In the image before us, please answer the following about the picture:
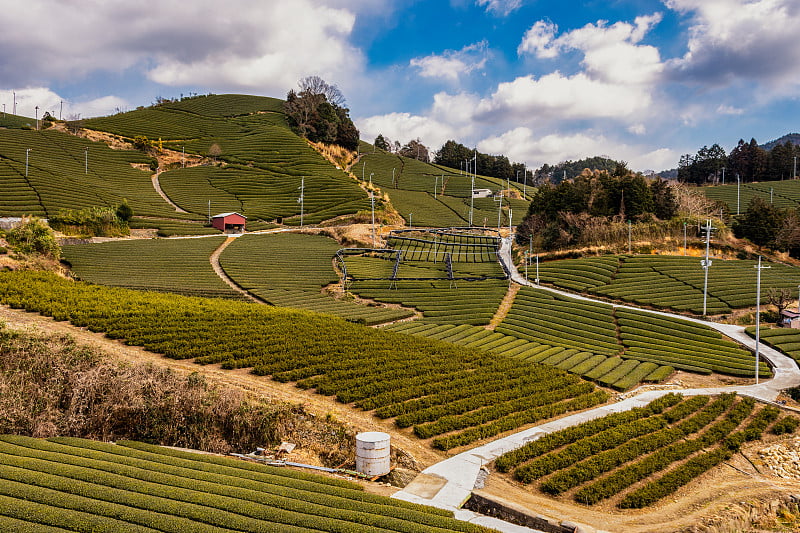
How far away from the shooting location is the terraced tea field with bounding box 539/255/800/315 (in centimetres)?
4162

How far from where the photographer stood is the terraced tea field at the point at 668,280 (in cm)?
4162

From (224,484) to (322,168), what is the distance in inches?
3551

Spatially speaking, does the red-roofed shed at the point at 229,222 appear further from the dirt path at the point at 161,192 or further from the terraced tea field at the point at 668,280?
the terraced tea field at the point at 668,280

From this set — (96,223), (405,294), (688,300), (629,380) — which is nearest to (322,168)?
(96,223)

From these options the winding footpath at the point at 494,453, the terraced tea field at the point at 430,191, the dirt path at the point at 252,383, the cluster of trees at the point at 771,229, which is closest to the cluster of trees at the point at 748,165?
the terraced tea field at the point at 430,191

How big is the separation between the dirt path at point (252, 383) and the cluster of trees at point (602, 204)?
1812 inches

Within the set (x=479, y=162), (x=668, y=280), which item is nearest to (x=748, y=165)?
(x=479, y=162)

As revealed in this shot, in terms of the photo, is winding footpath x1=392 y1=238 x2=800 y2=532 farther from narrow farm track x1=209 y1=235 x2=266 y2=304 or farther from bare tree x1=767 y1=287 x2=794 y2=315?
narrow farm track x1=209 y1=235 x2=266 y2=304

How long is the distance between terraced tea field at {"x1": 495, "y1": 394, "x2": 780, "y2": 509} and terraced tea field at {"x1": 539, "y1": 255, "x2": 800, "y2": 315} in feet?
62.0

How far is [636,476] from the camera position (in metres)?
17.1

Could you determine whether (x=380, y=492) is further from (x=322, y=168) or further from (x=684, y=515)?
(x=322, y=168)

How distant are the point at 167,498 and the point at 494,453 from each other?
437 inches

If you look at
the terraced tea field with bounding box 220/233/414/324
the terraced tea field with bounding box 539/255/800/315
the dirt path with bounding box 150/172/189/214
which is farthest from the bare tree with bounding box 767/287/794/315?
the dirt path with bounding box 150/172/189/214

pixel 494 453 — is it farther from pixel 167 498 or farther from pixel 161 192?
pixel 161 192
